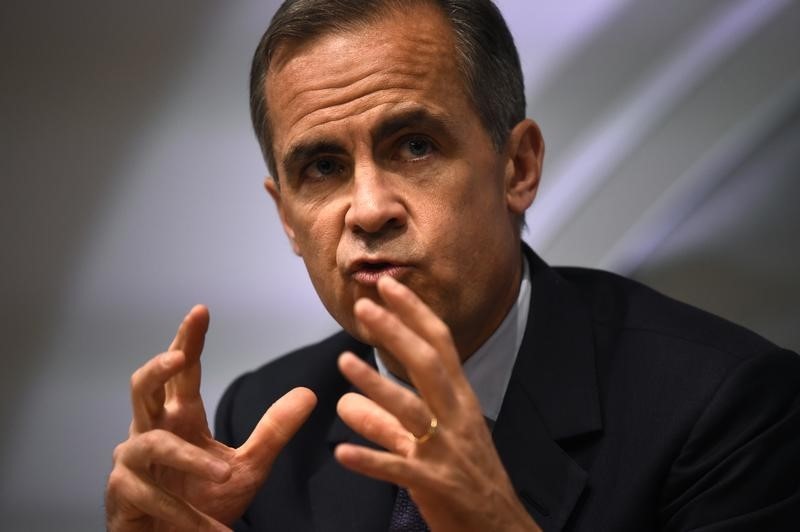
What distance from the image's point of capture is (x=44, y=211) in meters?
2.07

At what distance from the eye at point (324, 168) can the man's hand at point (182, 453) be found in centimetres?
30

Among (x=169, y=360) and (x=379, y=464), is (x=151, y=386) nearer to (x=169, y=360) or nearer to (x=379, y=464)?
(x=169, y=360)

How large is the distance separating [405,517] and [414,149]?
1.75 feet

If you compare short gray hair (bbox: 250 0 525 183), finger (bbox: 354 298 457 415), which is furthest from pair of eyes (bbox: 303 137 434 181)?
finger (bbox: 354 298 457 415)

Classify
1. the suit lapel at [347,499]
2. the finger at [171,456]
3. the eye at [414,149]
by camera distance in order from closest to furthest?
1. the finger at [171,456]
2. the eye at [414,149]
3. the suit lapel at [347,499]

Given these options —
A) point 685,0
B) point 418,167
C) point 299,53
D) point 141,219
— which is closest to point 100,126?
point 141,219

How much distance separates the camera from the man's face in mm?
1355

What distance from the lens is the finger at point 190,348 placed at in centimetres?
125

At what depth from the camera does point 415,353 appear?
1028mm

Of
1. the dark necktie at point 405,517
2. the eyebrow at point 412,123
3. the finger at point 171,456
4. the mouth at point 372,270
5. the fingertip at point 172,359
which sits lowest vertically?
the dark necktie at point 405,517

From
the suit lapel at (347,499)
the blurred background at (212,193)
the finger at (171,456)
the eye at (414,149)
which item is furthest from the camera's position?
the blurred background at (212,193)

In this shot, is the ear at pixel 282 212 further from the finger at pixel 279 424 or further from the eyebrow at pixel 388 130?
the finger at pixel 279 424

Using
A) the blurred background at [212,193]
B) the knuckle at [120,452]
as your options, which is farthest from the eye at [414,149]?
the blurred background at [212,193]

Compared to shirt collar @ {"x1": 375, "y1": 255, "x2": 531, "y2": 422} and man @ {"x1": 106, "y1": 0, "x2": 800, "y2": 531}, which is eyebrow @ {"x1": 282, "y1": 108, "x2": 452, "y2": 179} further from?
shirt collar @ {"x1": 375, "y1": 255, "x2": 531, "y2": 422}
